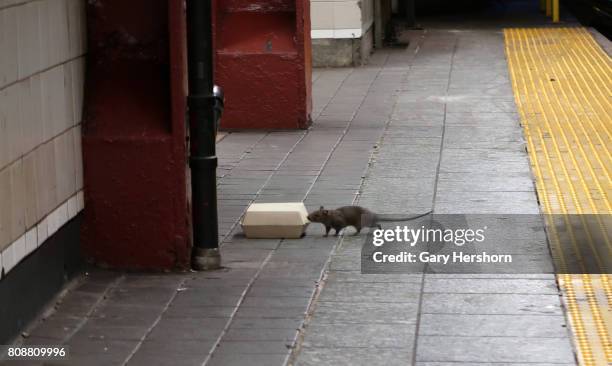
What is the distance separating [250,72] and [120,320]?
8184mm

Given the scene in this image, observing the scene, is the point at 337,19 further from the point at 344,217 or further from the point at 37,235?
the point at 37,235

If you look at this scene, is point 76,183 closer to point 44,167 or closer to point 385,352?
point 44,167

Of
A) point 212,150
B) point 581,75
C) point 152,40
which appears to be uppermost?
point 152,40

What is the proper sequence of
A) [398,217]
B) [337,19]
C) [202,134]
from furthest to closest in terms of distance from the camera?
1. [337,19]
2. [398,217]
3. [202,134]

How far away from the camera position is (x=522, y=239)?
984 centimetres

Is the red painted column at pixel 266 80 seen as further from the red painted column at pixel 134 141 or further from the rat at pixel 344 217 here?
the red painted column at pixel 134 141

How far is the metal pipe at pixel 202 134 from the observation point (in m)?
8.94

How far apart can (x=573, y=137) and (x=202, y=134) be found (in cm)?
679

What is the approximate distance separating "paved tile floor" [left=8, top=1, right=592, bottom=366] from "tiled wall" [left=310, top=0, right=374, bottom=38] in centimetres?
772

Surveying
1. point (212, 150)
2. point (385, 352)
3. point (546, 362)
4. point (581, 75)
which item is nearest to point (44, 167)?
point (212, 150)

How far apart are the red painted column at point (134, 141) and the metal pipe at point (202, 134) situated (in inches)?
2.7

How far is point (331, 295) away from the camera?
27.7 ft

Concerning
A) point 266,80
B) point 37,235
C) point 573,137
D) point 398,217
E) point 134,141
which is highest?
point 134,141

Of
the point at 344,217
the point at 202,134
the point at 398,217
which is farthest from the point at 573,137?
the point at 202,134
